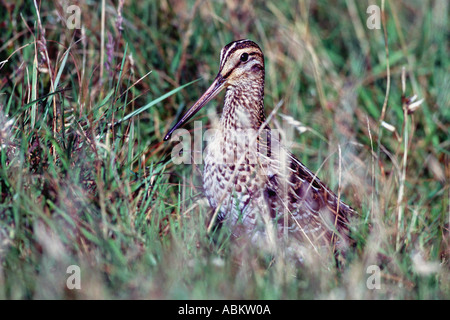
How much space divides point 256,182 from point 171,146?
0.95 metres

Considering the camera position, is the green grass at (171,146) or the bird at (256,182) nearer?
the green grass at (171,146)

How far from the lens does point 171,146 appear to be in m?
4.50

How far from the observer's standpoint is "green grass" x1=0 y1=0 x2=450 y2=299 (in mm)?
2998

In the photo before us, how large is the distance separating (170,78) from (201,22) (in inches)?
26.3

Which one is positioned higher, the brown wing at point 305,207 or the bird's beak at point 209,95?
the bird's beak at point 209,95

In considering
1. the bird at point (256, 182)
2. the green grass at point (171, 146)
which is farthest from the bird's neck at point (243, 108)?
the green grass at point (171, 146)

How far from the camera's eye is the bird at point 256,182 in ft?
11.8

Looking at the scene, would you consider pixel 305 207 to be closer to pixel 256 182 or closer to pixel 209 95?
pixel 256 182

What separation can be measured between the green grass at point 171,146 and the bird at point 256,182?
14 centimetres

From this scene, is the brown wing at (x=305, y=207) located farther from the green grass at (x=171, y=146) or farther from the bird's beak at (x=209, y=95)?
the bird's beak at (x=209, y=95)

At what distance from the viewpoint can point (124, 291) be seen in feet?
9.43

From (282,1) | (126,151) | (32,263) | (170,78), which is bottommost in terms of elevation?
(32,263)
